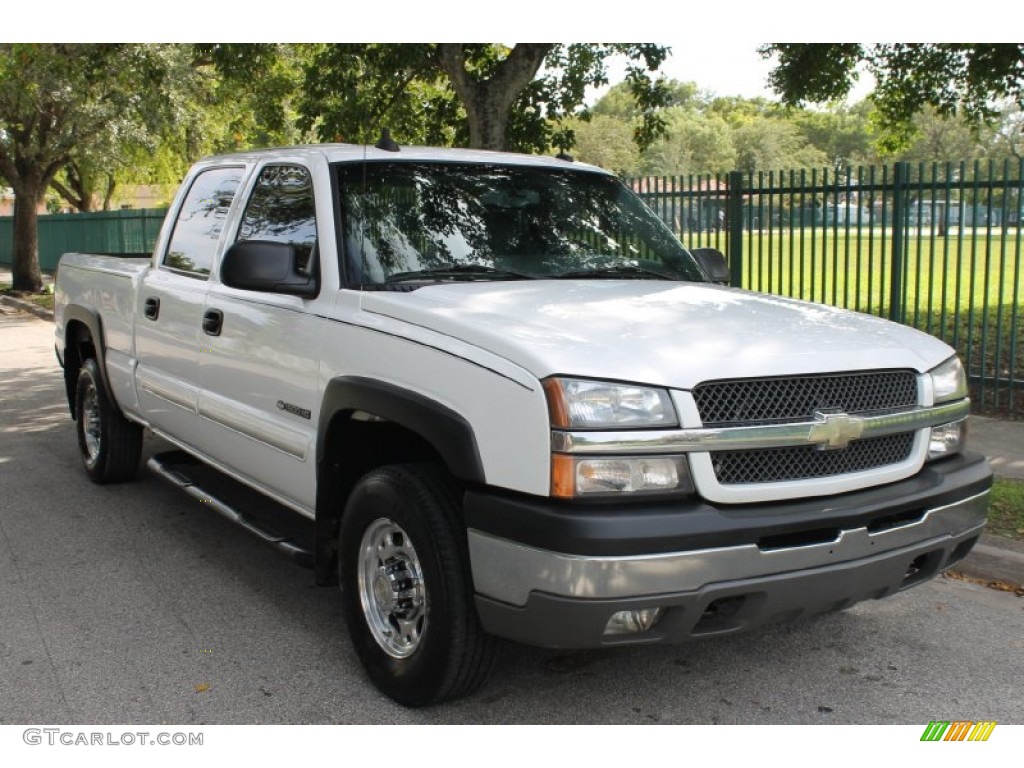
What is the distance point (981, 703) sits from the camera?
3.86 meters

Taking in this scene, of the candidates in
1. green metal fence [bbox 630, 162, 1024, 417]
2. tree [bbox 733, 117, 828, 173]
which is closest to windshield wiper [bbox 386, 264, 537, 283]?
green metal fence [bbox 630, 162, 1024, 417]

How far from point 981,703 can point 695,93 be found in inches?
7496

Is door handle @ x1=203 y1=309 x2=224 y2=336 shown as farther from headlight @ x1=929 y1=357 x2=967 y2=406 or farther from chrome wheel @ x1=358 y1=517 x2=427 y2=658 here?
headlight @ x1=929 y1=357 x2=967 y2=406

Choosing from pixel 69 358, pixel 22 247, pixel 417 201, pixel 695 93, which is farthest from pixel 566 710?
pixel 695 93

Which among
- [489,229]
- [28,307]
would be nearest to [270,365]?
[489,229]

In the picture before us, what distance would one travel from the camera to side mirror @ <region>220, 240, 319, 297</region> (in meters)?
4.14

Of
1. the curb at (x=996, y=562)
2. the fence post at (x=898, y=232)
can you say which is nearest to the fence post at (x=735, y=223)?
the fence post at (x=898, y=232)

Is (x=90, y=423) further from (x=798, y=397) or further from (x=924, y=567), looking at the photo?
(x=924, y=567)

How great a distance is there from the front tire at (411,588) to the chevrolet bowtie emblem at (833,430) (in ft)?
3.86

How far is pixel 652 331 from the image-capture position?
3.53 meters

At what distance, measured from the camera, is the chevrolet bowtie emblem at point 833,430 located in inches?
133

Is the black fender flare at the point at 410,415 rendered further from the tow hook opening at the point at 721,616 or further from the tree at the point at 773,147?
the tree at the point at 773,147

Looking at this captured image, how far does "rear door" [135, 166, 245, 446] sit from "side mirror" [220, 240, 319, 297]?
3.57 ft

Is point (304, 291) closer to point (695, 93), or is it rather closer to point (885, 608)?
point (885, 608)
